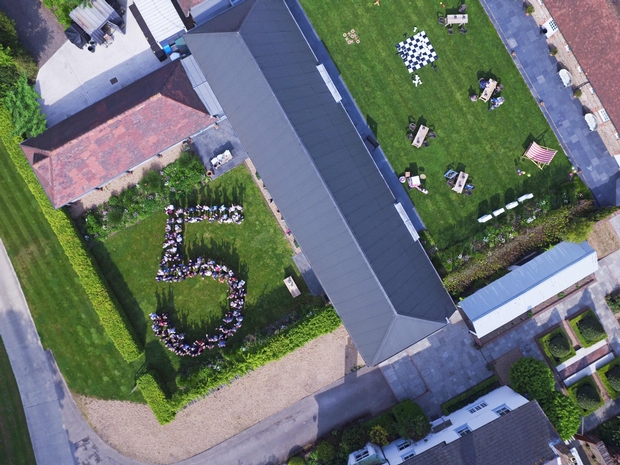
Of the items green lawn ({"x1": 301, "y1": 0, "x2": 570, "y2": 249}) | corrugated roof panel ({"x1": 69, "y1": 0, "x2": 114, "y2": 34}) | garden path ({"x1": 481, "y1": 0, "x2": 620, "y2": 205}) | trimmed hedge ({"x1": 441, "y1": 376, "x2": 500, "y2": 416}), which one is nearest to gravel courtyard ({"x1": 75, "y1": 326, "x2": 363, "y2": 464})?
trimmed hedge ({"x1": 441, "y1": 376, "x2": 500, "y2": 416})

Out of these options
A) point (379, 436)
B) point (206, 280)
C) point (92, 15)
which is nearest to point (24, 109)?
point (92, 15)

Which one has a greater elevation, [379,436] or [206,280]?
[206,280]

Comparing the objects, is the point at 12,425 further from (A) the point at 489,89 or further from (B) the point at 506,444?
(A) the point at 489,89

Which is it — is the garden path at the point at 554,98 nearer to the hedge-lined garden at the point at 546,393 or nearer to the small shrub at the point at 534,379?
the small shrub at the point at 534,379

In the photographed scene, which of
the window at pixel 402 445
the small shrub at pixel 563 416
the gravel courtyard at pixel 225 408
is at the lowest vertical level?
the small shrub at pixel 563 416

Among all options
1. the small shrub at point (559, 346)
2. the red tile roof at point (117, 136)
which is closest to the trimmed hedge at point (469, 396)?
the small shrub at point (559, 346)
